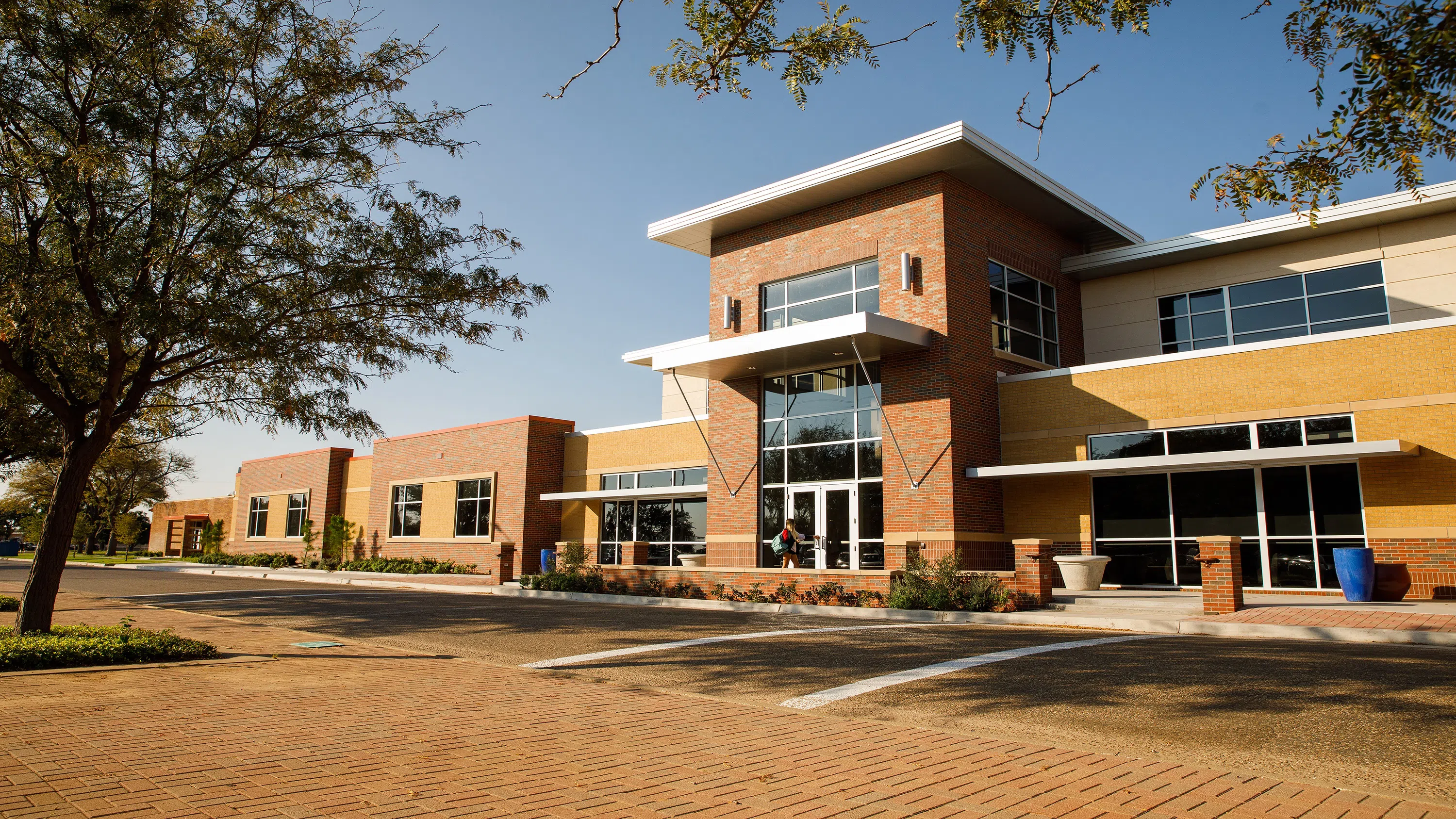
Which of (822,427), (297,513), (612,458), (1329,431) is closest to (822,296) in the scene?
(822,427)

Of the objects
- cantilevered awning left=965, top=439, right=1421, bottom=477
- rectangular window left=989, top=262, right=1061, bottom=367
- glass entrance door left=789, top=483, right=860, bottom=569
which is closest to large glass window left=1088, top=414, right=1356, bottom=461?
cantilevered awning left=965, top=439, right=1421, bottom=477

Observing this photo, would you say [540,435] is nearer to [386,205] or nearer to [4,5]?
[386,205]

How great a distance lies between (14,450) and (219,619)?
12168mm

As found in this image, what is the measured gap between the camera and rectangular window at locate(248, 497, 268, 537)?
4884 centimetres

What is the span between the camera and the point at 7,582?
27641 millimetres

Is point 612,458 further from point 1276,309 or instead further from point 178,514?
point 178,514

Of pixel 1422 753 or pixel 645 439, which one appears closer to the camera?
pixel 1422 753

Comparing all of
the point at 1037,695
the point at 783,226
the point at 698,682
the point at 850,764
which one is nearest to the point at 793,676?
the point at 698,682

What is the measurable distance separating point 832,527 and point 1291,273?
1182cm

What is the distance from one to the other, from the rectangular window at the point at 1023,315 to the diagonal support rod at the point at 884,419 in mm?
3031

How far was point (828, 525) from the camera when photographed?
835 inches

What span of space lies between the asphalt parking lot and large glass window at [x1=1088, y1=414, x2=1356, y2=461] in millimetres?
6564

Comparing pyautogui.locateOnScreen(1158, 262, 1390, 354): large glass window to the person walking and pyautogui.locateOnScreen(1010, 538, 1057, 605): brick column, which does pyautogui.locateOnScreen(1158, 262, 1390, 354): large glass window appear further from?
the person walking

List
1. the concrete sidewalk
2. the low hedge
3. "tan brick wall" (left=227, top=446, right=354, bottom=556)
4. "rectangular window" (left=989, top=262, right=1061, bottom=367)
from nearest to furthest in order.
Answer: the low hedge < the concrete sidewalk < "rectangular window" (left=989, top=262, right=1061, bottom=367) < "tan brick wall" (left=227, top=446, right=354, bottom=556)
